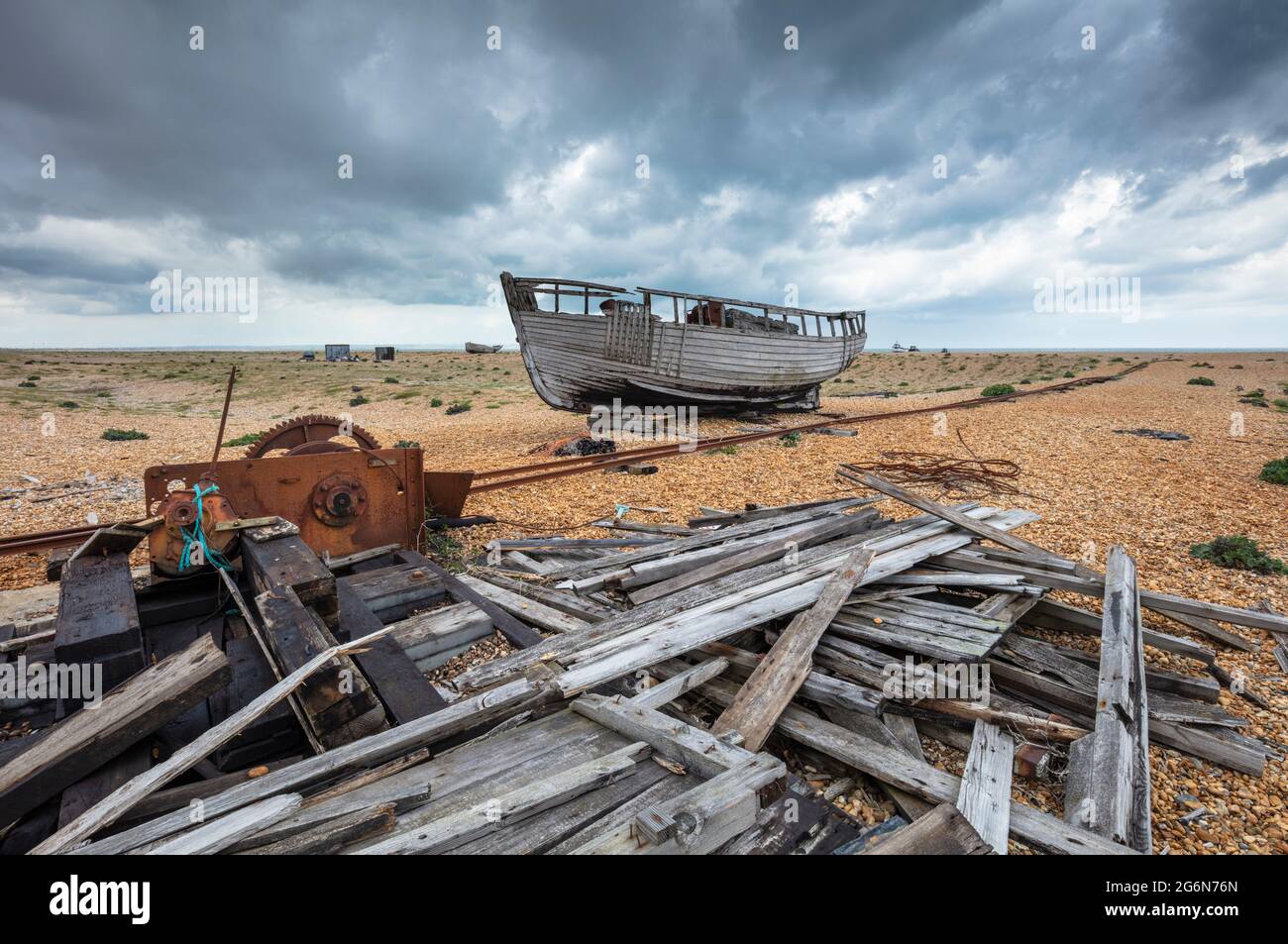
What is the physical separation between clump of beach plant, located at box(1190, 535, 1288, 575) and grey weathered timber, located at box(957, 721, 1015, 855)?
17.1 ft

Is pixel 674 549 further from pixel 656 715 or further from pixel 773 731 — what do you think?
pixel 656 715

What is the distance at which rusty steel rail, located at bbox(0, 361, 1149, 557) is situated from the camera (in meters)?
6.12

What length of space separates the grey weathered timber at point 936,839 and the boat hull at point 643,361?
14838mm

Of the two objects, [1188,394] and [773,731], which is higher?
[1188,394]

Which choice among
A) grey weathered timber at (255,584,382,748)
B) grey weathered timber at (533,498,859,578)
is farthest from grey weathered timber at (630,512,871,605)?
grey weathered timber at (255,584,382,748)

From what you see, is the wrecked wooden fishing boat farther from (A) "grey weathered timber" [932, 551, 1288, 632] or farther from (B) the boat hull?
(A) "grey weathered timber" [932, 551, 1288, 632]

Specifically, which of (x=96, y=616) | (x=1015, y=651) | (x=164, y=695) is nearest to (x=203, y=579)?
(x=96, y=616)

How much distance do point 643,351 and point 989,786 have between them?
14.5m

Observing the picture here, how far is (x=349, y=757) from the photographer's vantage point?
252 centimetres
